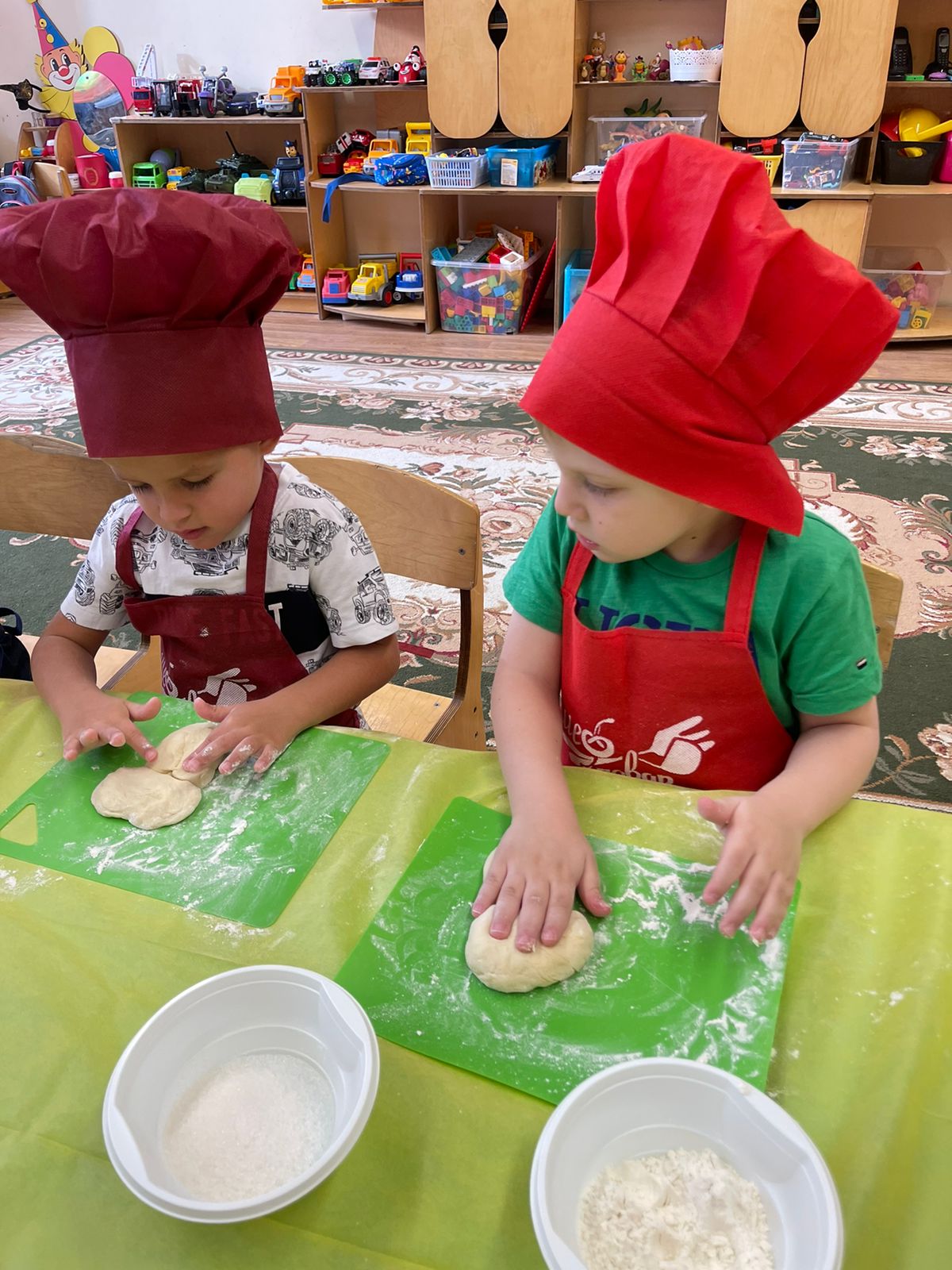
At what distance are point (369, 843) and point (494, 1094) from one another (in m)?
0.23

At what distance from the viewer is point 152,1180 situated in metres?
0.43

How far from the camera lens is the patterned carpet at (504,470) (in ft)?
6.11

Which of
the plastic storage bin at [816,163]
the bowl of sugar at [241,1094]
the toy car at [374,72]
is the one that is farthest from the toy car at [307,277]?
the bowl of sugar at [241,1094]

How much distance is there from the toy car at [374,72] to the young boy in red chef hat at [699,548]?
143 inches

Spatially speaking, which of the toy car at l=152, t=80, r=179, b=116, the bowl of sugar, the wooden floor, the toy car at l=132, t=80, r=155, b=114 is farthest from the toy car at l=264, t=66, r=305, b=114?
the bowl of sugar

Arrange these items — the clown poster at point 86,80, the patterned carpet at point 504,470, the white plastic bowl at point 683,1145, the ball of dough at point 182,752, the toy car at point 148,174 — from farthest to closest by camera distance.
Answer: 1. the clown poster at point 86,80
2. the toy car at point 148,174
3. the patterned carpet at point 504,470
4. the ball of dough at point 182,752
5. the white plastic bowl at point 683,1145

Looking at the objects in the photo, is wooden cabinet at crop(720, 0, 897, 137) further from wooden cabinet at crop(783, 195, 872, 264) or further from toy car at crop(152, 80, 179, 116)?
toy car at crop(152, 80, 179, 116)

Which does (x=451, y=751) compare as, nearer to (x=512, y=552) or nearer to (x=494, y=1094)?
(x=494, y=1094)

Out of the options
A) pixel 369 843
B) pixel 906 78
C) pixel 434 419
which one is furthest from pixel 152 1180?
pixel 906 78

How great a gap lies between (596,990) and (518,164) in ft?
12.3

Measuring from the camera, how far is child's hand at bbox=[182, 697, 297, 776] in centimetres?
78

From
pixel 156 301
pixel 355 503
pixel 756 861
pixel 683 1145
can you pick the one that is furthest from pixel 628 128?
pixel 683 1145

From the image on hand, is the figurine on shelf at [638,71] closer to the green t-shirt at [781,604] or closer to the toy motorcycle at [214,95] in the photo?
the toy motorcycle at [214,95]

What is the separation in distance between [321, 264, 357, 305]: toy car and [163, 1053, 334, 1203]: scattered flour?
4203 millimetres
